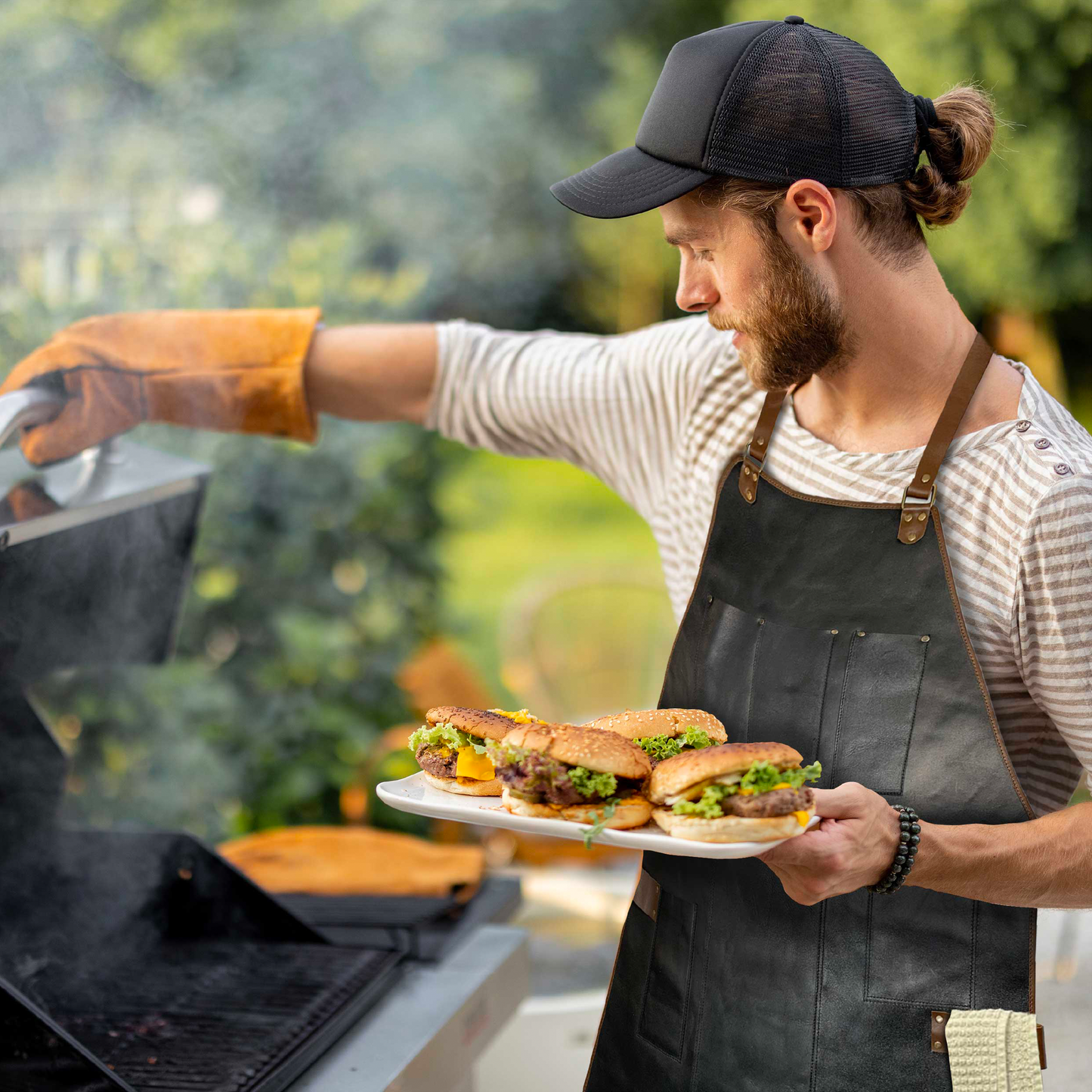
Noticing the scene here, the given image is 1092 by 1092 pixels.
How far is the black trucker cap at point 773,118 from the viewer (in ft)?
4.82

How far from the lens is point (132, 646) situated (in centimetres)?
215

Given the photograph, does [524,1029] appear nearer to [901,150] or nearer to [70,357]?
[70,357]

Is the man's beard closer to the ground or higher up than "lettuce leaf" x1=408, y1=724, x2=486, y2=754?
higher up

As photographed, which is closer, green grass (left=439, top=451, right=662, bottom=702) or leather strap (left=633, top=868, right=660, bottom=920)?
leather strap (left=633, top=868, right=660, bottom=920)

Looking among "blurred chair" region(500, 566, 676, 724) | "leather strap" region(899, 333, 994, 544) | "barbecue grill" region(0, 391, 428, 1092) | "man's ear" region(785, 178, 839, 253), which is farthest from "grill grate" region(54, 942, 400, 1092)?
"blurred chair" region(500, 566, 676, 724)

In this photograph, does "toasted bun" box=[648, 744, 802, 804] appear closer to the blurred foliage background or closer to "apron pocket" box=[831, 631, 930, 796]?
"apron pocket" box=[831, 631, 930, 796]

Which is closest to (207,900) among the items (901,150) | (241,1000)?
(241,1000)

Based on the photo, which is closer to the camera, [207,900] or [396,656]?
[207,900]

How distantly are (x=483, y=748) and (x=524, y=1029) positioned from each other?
6.20ft

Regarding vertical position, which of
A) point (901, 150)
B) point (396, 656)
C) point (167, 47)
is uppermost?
point (167, 47)

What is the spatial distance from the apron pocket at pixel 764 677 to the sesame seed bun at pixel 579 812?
24 centimetres

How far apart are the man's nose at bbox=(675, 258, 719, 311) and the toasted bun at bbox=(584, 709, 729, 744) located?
56cm

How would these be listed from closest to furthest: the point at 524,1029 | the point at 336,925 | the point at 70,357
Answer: the point at 70,357
the point at 336,925
the point at 524,1029

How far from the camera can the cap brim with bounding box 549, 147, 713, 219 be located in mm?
1489
